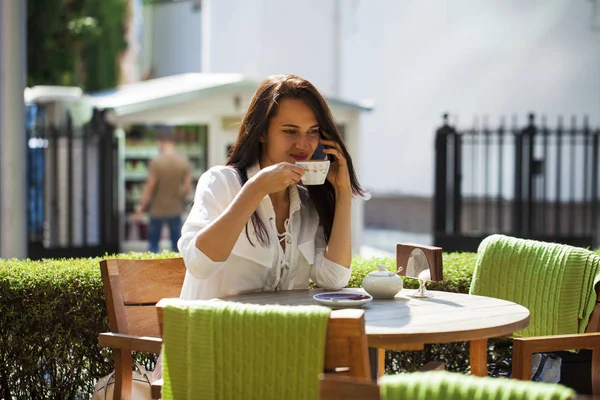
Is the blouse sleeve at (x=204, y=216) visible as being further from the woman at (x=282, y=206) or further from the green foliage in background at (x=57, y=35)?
the green foliage in background at (x=57, y=35)

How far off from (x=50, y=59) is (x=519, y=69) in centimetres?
1003

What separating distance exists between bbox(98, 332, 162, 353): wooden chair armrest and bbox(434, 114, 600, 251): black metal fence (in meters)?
9.08

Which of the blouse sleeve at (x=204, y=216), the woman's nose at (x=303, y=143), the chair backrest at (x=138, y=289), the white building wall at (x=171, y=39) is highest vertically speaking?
the white building wall at (x=171, y=39)

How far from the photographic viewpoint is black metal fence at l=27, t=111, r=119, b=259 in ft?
38.8

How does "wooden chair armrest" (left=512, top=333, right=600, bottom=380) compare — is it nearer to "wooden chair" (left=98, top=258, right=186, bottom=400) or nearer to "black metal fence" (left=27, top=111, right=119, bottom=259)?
"wooden chair" (left=98, top=258, right=186, bottom=400)

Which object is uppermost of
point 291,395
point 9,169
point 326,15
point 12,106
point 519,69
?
point 326,15

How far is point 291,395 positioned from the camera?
2357 mm

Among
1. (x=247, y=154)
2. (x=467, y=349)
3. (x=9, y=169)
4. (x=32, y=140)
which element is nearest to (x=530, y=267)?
(x=467, y=349)

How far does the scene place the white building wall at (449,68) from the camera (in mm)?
16984

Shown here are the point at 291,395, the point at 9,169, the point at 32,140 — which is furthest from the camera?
the point at 32,140

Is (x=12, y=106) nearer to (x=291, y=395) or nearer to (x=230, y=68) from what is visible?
(x=291, y=395)

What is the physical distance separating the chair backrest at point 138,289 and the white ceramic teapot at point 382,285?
2.82 feet

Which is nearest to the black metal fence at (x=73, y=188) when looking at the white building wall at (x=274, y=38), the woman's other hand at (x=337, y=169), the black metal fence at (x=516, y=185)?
the black metal fence at (x=516, y=185)

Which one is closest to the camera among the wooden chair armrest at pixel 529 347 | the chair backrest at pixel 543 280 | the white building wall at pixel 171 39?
the wooden chair armrest at pixel 529 347
